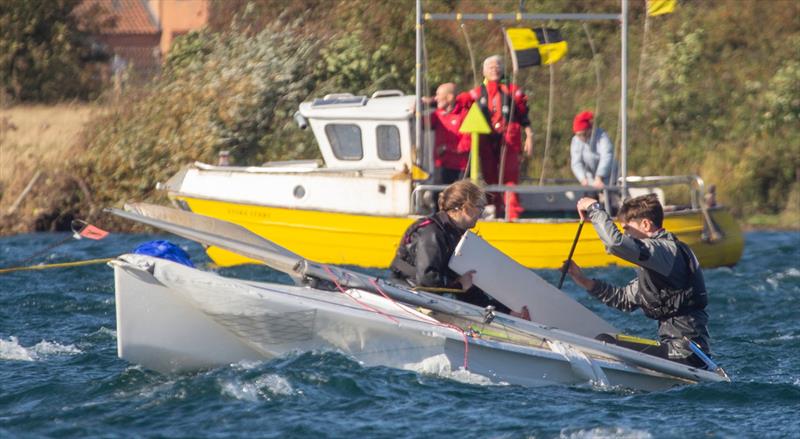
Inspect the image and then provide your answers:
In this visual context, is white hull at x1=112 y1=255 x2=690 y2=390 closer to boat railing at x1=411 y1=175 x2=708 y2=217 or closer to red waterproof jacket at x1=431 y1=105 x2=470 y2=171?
boat railing at x1=411 y1=175 x2=708 y2=217

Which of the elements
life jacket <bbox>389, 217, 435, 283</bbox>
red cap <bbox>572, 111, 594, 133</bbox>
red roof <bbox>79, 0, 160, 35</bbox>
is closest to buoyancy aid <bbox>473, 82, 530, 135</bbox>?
red cap <bbox>572, 111, 594, 133</bbox>

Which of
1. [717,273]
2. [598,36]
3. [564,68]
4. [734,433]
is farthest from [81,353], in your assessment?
[598,36]

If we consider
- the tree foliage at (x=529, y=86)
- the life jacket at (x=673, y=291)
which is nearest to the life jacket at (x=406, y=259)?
the life jacket at (x=673, y=291)

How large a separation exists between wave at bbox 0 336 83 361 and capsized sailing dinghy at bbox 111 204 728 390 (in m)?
1.64

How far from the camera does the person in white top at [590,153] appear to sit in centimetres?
1578

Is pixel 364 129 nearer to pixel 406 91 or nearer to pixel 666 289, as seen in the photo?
pixel 406 91

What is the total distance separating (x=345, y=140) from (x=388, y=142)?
66cm

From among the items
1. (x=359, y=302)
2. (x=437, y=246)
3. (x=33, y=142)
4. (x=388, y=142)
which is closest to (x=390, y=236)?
(x=388, y=142)

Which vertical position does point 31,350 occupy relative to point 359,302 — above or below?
below

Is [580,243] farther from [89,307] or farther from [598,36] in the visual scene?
[598,36]

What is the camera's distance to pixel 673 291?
27.6 feet

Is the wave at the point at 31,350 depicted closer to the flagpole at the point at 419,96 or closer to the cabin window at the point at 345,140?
the flagpole at the point at 419,96

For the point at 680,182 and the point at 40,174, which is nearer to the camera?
the point at 680,182

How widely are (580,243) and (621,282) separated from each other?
0.84 meters
